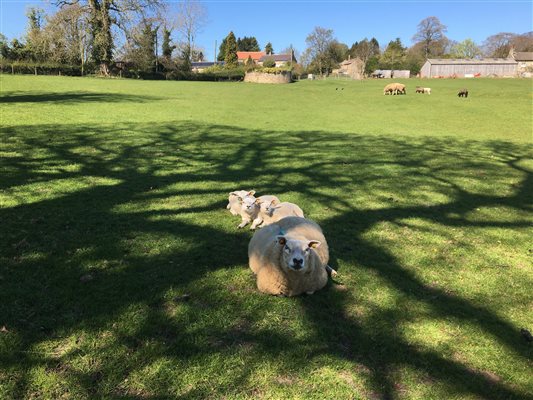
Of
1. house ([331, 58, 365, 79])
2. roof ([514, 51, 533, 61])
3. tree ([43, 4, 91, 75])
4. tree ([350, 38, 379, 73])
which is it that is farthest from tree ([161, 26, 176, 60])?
roof ([514, 51, 533, 61])

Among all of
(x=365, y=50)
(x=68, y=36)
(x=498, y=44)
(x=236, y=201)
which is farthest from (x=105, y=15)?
(x=498, y=44)

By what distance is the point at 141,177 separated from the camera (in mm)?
8516

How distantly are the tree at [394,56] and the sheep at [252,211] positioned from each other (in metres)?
99.9

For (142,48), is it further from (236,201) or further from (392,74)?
(236,201)

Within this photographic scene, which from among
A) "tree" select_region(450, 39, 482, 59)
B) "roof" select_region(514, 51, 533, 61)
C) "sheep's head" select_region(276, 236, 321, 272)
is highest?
"tree" select_region(450, 39, 482, 59)

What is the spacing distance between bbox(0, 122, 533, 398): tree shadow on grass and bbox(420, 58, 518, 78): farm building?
285ft

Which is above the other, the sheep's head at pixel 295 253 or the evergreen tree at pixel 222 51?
the evergreen tree at pixel 222 51

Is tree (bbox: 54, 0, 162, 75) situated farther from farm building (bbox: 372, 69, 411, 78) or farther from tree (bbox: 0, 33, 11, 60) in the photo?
farm building (bbox: 372, 69, 411, 78)

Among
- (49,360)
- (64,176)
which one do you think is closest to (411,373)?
(49,360)

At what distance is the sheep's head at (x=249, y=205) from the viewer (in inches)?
239

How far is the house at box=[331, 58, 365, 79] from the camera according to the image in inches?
3604

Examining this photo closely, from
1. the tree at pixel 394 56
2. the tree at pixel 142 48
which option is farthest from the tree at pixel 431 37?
the tree at pixel 142 48

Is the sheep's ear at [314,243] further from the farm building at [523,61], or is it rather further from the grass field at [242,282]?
the farm building at [523,61]

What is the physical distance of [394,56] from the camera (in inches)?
4141
